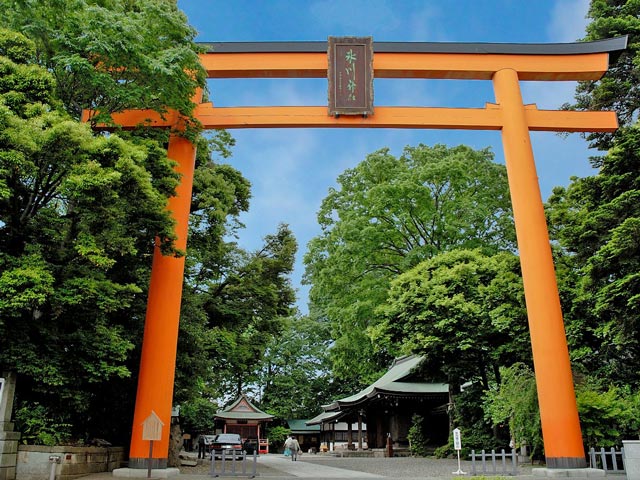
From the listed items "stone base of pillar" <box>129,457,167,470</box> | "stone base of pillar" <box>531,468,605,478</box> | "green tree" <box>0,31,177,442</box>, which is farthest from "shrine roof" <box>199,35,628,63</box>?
"stone base of pillar" <box>531,468,605,478</box>

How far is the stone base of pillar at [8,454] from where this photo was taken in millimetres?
9047

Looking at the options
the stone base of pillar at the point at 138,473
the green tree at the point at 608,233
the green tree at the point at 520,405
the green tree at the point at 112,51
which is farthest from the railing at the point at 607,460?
the green tree at the point at 112,51

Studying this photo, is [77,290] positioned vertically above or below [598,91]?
below

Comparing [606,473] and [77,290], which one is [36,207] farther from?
[606,473]

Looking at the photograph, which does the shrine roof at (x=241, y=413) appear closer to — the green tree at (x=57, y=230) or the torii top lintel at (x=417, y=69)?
the green tree at (x=57, y=230)

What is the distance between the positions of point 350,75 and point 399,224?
12792mm

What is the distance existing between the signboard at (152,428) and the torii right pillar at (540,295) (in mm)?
8001

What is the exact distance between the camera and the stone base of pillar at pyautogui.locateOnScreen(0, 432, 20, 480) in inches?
356

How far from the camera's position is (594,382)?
1358cm

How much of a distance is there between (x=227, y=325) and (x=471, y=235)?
11.7 meters

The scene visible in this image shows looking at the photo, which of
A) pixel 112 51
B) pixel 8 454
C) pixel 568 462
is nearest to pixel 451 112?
pixel 112 51

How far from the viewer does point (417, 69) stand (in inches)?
531

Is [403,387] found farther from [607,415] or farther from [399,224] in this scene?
[607,415]

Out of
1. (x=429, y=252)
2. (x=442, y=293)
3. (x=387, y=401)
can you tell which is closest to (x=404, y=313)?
(x=442, y=293)
